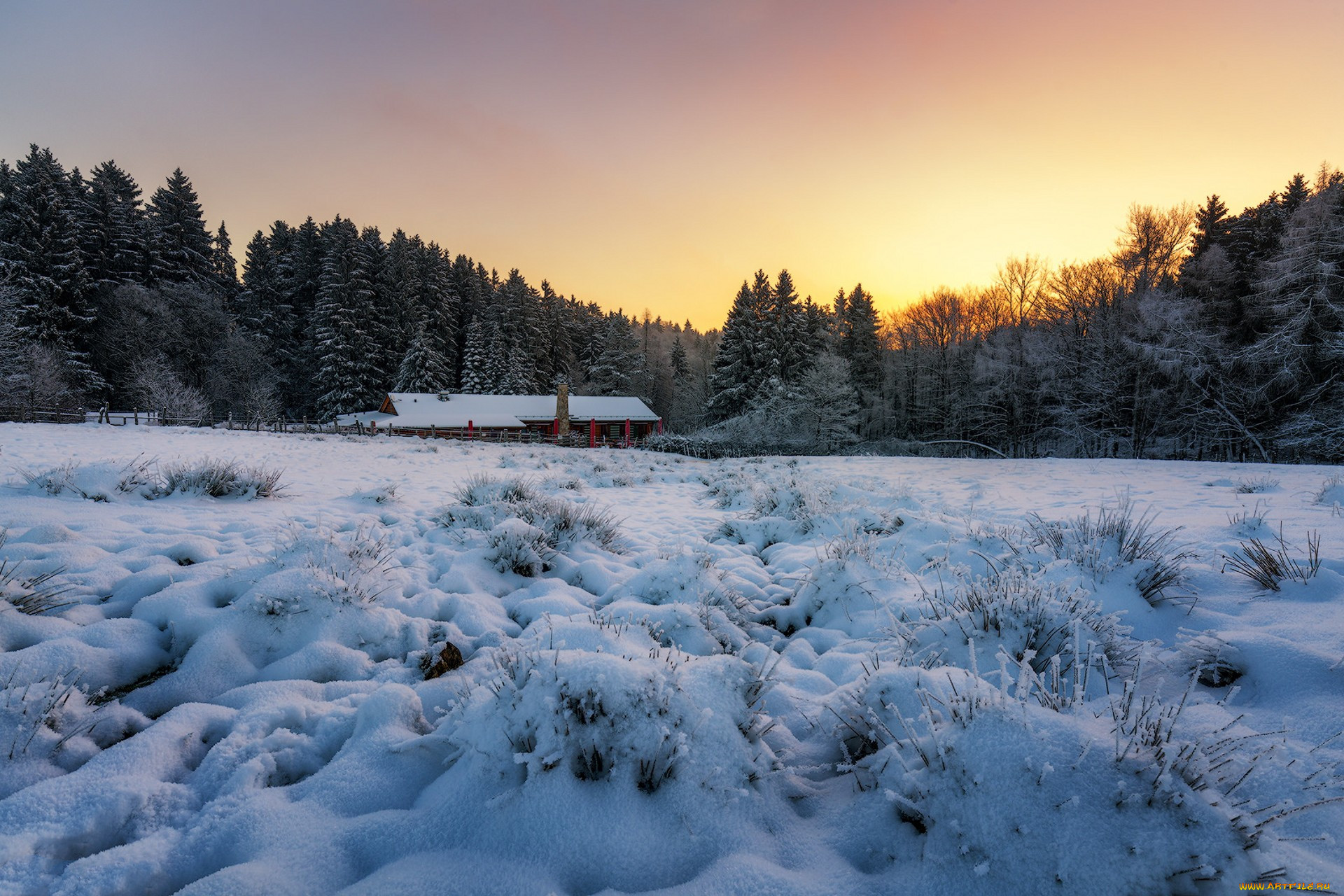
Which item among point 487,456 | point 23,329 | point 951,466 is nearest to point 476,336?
point 23,329

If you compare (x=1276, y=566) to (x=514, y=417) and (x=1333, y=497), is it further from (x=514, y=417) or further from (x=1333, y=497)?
(x=514, y=417)

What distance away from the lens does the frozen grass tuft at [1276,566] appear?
2.93m

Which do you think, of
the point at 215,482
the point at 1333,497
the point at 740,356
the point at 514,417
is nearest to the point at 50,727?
the point at 215,482

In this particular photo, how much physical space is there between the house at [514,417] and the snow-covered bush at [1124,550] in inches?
1129

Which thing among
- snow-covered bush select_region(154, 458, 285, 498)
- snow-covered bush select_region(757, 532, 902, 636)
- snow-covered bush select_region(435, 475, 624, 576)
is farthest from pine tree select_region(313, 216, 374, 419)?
snow-covered bush select_region(757, 532, 902, 636)

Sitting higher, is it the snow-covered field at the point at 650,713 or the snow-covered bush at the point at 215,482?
the snow-covered bush at the point at 215,482

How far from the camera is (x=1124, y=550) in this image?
347 cm

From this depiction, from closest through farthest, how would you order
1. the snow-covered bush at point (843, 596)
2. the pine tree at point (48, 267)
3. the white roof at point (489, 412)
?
the snow-covered bush at point (843, 596)
the pine tree at point (48, 267)
the white roof at point (489, 412)

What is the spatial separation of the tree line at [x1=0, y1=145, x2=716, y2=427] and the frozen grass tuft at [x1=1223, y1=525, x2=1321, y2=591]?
118 feet

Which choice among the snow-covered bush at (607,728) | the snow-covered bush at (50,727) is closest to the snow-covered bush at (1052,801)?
the snow-covered bush at (607,728)

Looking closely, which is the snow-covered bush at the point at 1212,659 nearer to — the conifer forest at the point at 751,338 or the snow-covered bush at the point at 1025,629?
the snow-covered bush at the point at 1025,629

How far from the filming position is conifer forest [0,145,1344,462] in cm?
2005

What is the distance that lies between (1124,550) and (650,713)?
3.62 metres

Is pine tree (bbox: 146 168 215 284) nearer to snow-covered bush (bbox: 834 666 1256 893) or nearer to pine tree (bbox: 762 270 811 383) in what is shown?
pine tree (bbox: 762 270 811 383)
